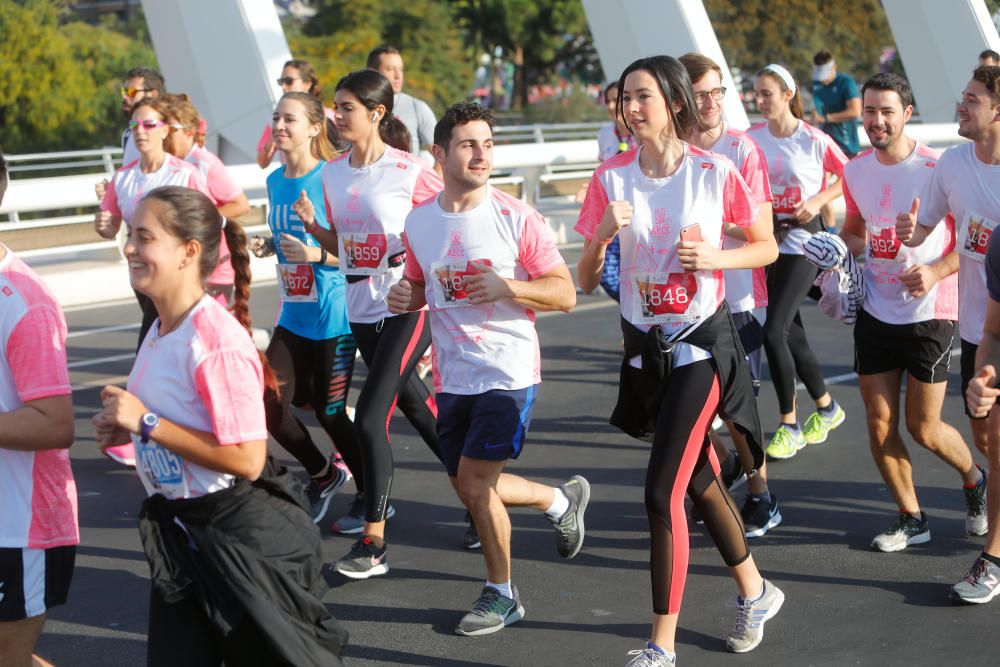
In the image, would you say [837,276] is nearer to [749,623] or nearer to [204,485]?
[749,623]

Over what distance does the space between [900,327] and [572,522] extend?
1622mm

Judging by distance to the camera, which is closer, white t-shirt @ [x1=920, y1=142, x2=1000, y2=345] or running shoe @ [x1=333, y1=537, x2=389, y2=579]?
white t-shirt @ [x1=920, y1=142, x2=1000, y2=345]

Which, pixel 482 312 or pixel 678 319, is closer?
pixel 678 319

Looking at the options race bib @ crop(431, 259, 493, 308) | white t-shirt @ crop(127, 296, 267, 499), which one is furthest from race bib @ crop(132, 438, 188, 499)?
race bib @ crop(431, 259, 493, 308)

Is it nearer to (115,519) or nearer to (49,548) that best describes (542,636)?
(49,548)

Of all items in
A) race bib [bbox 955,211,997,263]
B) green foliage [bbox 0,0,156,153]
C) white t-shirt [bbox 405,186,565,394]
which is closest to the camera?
white t-shirt [bbox 405,186,565,394]

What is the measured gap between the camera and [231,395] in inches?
132

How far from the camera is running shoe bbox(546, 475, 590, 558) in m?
5.55

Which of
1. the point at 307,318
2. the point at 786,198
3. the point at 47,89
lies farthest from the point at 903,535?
the point at 47,89

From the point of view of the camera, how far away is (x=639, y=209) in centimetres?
480

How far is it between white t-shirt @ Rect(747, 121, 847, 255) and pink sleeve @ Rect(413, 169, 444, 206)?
2165 mm

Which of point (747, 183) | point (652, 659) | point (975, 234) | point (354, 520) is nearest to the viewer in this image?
point (652, 659)

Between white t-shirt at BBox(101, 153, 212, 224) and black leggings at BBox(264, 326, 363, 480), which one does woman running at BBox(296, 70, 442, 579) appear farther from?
white t-shirt at BBox(101, 153, 212, 224)

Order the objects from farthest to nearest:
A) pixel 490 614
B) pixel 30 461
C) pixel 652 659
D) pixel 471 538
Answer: pixel 471 538, pixel 490 614, pixel 652 659, pixel 30 461
